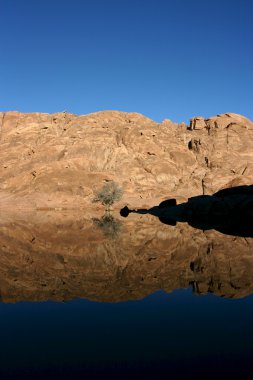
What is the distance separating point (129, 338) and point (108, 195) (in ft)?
225

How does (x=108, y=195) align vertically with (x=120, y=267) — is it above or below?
above

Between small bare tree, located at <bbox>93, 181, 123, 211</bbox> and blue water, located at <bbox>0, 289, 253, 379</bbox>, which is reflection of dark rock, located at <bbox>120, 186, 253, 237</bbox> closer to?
small bare tree, located at <bbox>93, 181, 123, 211</bbox>

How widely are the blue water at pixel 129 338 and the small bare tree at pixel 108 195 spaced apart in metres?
64.1

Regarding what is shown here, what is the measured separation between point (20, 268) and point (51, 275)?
2.76 m

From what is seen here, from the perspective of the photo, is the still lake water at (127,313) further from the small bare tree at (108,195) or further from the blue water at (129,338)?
the small bare tree at (108,195)

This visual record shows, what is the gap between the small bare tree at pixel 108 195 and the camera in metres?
79.4

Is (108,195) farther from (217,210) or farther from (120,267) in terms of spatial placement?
(120,267)

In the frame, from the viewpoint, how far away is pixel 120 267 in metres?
21.1

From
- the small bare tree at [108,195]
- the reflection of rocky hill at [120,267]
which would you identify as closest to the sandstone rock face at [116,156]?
the small bare tree at [108,195]

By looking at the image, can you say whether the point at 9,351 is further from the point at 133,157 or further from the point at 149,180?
the point at 133,157

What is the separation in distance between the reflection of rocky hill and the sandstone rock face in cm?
5077

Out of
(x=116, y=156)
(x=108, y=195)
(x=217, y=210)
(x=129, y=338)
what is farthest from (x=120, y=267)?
(x=116, y=156)

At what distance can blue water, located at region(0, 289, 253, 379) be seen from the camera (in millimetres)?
9102

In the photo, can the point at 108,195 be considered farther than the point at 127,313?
Yes
